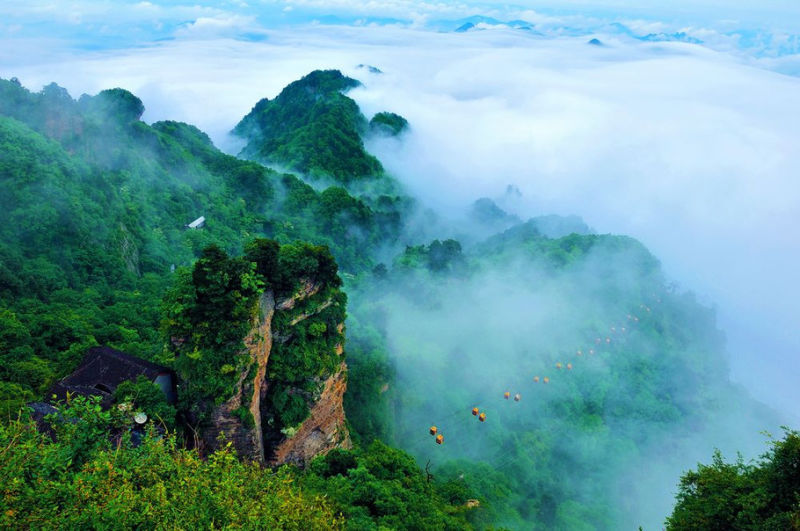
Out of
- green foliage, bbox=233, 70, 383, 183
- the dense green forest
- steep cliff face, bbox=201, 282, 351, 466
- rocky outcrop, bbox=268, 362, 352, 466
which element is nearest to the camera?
the dense green forest

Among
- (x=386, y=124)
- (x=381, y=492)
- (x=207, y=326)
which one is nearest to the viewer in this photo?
(x=207, y=326)

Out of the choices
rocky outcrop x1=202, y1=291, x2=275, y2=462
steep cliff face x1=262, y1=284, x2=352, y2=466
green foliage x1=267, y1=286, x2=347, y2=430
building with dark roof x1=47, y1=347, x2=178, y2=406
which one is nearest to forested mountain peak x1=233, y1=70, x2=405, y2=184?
steep cliff face x1=262, y1=284, x2=352, y2=466

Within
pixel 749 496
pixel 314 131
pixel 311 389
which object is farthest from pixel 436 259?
pixel 749 496

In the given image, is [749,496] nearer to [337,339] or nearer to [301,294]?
[337,339]

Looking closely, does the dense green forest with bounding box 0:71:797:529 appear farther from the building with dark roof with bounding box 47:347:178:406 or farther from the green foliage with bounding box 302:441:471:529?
the building with dark roof with bounding box 47:347:178:406

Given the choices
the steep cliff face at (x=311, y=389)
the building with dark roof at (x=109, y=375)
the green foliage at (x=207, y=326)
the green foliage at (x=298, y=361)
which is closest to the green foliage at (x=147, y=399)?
the building with dark roof at (x=109, y=375)


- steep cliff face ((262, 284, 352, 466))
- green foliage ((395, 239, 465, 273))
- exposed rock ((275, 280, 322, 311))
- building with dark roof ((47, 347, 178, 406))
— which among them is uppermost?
exposed rock ((275, 280, 322, 311))

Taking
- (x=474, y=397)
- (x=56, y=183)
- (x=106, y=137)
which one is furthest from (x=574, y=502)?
(x=106, y=137)
